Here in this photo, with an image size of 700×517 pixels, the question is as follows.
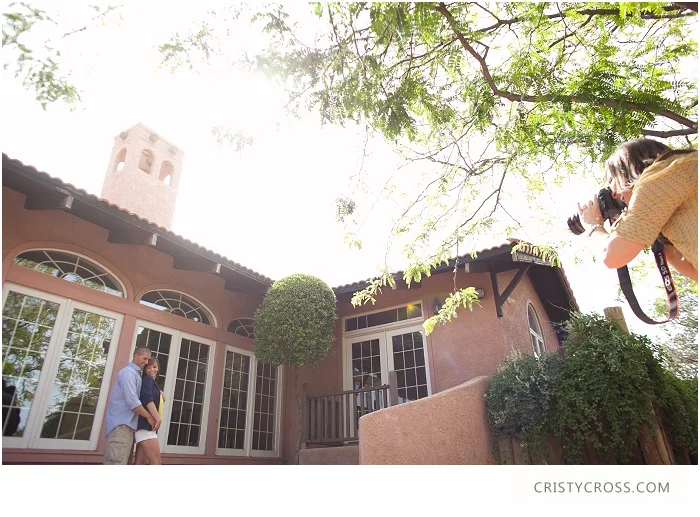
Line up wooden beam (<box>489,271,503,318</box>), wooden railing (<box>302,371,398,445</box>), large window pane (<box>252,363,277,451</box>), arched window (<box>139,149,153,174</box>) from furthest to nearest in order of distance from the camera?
arched window (<box>139,149,153,174</box>)
large window pane (<box>252,363,277,451</box>)
wooden beam (<box>489,271,503,318</box>)
wooden railing (<box>302,371,398,445</box>)

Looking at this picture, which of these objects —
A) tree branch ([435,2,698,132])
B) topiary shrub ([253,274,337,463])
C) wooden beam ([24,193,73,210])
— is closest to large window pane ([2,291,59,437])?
wooden beam ([24,193,73,210])

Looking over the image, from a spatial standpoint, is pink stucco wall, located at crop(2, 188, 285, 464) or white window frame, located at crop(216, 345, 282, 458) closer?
pink stucco wall, located at crop(2, 188, 285, 464)

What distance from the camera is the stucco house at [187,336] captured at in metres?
4.96

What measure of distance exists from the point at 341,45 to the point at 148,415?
385 centimetres

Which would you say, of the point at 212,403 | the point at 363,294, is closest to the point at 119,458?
the point at 212,403

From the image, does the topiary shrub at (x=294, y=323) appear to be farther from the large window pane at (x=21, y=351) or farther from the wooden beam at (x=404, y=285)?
the large window pane at (x=21, y=351)

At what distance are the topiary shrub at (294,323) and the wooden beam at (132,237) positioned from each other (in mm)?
1863

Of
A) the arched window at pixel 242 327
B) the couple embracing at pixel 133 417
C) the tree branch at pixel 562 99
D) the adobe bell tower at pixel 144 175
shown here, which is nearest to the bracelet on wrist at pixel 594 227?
the tree branch at pixel 562 99

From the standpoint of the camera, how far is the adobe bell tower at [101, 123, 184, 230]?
12.5 m

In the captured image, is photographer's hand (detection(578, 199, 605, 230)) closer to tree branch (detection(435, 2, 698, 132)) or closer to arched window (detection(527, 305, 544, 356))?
tree branch (detection(435, 2, 698, 132))

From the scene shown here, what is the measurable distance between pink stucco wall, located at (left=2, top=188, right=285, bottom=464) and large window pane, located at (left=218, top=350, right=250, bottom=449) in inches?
6.7

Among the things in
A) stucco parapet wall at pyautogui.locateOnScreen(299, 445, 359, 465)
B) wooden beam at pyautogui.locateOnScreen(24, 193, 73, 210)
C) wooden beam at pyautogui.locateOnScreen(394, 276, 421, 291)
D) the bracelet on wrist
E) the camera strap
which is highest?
wooden beam at pyautogui.locateOnScreen(394, 276, 421, 291)

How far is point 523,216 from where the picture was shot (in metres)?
5.21

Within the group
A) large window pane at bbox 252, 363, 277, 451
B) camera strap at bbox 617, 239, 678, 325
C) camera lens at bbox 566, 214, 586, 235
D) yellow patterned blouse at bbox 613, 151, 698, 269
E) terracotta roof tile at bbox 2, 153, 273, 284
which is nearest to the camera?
yellow patterned blouse at bbox 613, 151, 698, 269
